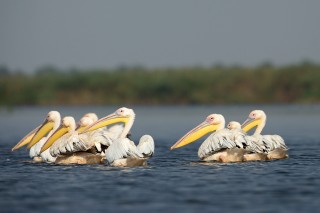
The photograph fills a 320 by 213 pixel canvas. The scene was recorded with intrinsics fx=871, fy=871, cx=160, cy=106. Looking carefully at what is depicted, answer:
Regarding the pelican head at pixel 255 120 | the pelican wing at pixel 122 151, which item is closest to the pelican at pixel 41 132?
the pelican wing at pixel 122 151

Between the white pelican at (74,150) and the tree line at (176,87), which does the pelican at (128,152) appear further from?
the tree line at (176,87)

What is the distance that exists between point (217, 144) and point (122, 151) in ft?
5.10

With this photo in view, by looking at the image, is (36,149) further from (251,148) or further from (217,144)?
(251,148)

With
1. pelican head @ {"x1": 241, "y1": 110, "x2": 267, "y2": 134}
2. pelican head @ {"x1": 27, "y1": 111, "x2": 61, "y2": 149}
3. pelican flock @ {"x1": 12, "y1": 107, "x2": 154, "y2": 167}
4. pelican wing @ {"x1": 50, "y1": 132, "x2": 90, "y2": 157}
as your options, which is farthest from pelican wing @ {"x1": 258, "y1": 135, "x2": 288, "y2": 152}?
pelican head @ {"x1": 27, "y1": 111, "x2": 61, "y2": 149}

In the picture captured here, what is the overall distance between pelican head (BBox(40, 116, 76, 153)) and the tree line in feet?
102

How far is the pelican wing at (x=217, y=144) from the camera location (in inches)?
489

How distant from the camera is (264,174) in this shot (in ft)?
36.1

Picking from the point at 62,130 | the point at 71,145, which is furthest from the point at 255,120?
the point at 71,145

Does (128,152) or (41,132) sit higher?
(41,132)

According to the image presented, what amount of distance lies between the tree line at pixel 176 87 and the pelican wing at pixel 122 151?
106ft

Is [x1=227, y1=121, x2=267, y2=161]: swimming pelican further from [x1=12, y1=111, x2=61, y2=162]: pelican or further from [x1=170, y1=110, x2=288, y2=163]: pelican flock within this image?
[x1=12, y1=111, x2=61, y2=162]: pelican

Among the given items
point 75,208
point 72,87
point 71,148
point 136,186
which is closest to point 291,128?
point 71,148

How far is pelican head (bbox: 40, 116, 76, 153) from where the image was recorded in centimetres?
1331

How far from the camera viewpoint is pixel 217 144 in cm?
1250
